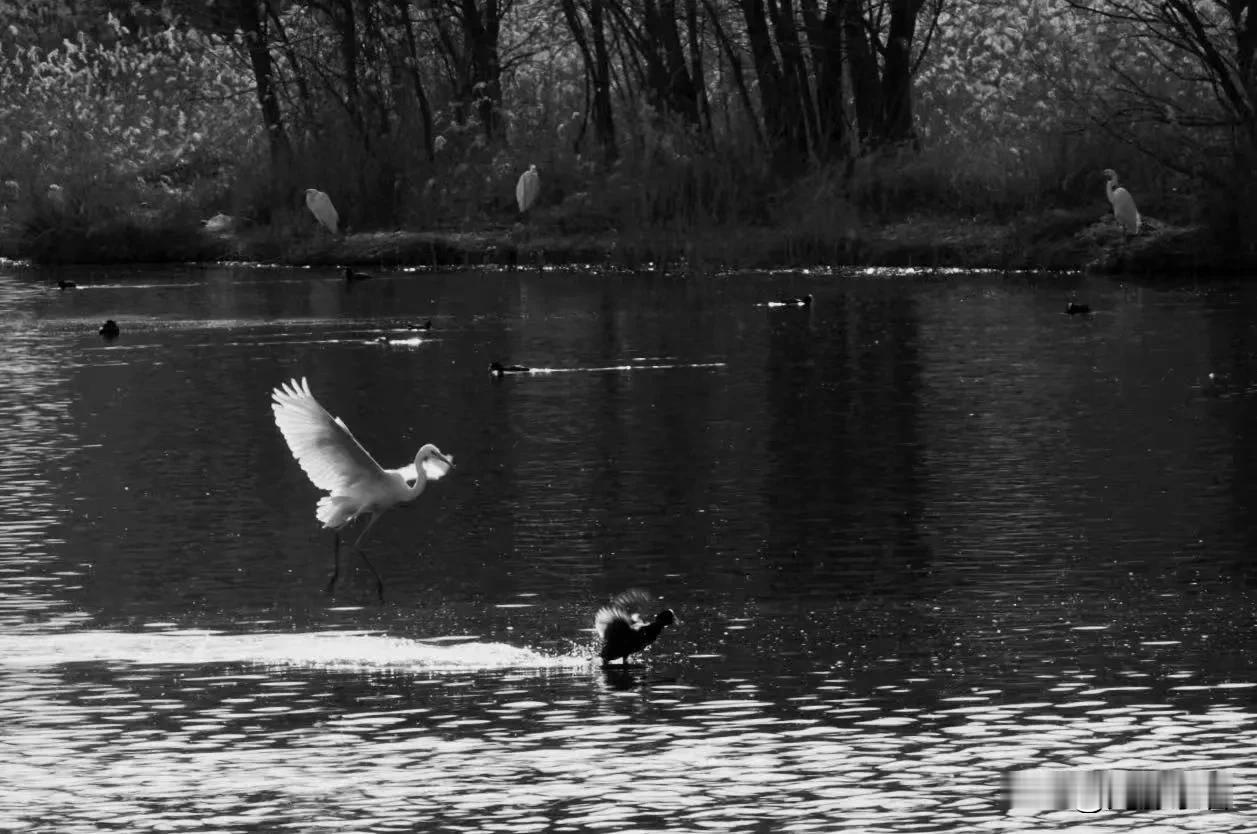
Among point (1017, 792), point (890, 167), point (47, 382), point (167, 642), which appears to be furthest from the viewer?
point (890, 167)

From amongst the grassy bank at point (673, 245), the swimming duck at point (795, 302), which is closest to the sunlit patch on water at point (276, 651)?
the swimming duck at point (795, 302)

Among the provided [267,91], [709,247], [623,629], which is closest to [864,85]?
[709,247]

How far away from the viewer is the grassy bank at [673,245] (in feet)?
105

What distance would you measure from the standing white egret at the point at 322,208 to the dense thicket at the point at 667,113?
50.6 inches

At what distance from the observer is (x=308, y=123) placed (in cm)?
4338

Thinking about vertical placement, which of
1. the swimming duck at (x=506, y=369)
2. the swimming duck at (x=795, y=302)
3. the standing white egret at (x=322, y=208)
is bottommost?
the swimming duck at (x=506, y=369)

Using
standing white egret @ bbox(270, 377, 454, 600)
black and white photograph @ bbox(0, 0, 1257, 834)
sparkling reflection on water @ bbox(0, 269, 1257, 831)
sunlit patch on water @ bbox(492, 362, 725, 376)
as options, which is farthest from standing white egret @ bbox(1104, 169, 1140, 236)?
standing white egret @ bbox(270, 377, 454, 600)

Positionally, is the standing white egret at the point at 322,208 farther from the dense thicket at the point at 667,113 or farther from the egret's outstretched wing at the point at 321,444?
the egret's outstretched wing at the point at 321,444

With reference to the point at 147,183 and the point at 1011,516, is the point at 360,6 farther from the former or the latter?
the point at 1011,516

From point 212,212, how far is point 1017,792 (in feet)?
120

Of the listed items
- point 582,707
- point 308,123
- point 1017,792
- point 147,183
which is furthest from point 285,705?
point 147,183

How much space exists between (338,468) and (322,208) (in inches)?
1041

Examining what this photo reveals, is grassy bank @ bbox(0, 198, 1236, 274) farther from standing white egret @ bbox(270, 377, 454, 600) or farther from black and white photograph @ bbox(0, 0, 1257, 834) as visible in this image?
standing white egret @ bbox(270, 377, 454, 600)

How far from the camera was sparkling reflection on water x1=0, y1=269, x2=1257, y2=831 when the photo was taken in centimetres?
890
